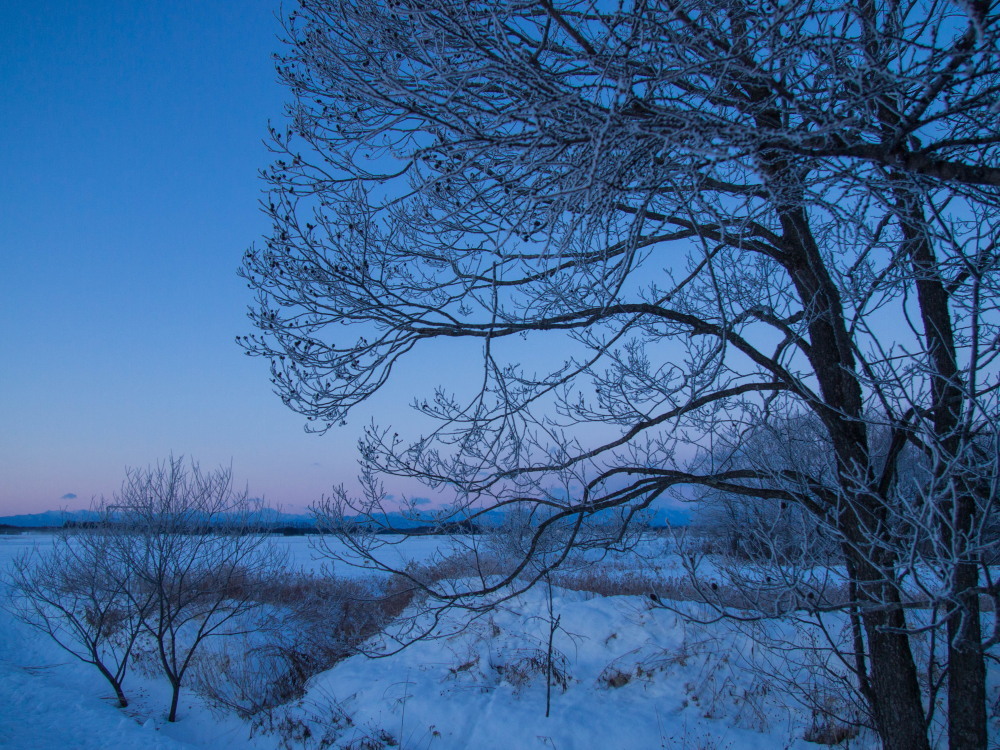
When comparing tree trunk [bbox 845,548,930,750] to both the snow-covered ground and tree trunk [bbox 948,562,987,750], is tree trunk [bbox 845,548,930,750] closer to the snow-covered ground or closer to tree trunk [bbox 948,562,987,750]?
tree trunk [bbox 948,562,987,750]

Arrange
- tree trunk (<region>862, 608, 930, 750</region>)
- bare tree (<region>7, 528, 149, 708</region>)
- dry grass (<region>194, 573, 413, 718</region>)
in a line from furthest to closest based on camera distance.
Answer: bare tree (<region>7, 528, 149, 708</region>) → dry grass (<region>194, 573, 413, 718</region>) → tree trunk (<region>862, 608, 930, 750</region>)

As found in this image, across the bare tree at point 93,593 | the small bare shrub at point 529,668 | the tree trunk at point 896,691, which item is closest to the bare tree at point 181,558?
the bare tree at point 93,593

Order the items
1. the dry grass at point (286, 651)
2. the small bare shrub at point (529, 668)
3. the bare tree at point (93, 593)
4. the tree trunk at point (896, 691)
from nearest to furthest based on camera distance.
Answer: the tree trunk at point (896, 691) → the small bare shrub at point (529, 668) → the dry grass at point (286, 651) → the bare tree at point (93, 593)

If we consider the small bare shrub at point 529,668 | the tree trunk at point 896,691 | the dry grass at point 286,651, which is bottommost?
the dry grass at point 286,651

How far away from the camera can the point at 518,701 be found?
8.50 metres

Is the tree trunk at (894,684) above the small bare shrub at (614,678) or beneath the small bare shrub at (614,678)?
above

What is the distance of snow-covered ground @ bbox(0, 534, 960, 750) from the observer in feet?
23.8

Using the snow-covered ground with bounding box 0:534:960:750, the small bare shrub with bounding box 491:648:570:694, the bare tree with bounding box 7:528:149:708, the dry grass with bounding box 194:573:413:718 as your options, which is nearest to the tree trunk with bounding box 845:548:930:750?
the snow-covered ground with bounding box 0:534:960:750

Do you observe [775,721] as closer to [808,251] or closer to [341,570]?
[808,251]

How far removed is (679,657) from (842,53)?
8403 millimetres

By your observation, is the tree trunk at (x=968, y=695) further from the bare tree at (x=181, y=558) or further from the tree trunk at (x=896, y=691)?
the bare tree at (x=181, y=558)

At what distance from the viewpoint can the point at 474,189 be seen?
3352 mm

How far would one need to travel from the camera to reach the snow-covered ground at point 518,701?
7246 mm

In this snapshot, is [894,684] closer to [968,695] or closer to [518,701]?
[968,695]
